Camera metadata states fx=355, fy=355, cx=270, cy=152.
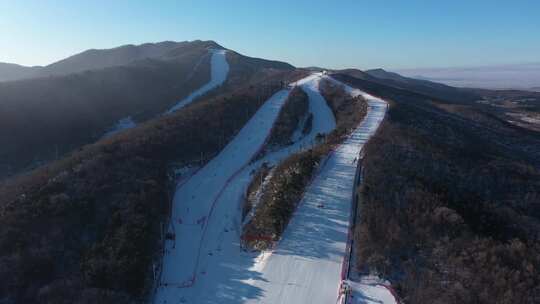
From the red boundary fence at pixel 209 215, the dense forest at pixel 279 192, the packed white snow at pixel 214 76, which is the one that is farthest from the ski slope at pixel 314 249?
the packed white snow at pixel 214 76

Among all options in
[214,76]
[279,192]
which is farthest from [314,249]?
[214,76]

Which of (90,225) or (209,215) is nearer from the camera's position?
(90,225)

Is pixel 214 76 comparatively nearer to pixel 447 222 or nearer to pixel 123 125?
pixel 123 125

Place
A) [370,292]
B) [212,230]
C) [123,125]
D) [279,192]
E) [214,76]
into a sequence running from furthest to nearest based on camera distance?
[214,76] → [123,125] → [279,192] → [212,230] → [370,292]

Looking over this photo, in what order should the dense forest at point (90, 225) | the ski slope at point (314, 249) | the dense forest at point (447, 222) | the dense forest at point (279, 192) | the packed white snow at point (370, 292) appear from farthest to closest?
the dense forest at point (279, 192), the dense forest at point (90, 225), the ski slope at point (314, 249), the packed white snow at point (370, 292), the dense forest at point (447, 222)

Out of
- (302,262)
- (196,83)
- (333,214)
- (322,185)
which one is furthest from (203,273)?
(196,83)

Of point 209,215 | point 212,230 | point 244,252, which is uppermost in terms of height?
point 209,215

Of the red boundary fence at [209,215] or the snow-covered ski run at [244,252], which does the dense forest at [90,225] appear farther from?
the red boundary fence at [209,215]
